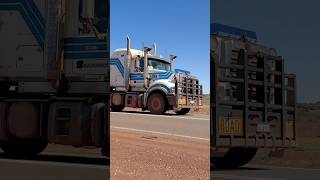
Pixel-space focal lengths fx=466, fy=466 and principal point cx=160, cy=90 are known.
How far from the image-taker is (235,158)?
14.6ft

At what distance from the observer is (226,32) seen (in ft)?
13.8

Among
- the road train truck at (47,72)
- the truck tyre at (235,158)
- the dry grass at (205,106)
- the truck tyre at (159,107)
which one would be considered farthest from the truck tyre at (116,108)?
the road train truck at (47,72)

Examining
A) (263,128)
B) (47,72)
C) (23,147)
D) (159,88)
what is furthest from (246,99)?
(23,147)

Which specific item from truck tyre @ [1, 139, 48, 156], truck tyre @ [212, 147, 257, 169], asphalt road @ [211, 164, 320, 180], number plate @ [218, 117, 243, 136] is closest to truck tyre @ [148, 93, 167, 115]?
number plate @ [218, 117, 243, 136]

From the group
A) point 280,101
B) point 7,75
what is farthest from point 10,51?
point 280,101

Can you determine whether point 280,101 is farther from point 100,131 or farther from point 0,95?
point 0,95

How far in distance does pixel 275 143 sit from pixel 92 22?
9.31ft

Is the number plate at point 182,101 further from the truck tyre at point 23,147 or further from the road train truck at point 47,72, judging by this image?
the truck tyre at point 23,147

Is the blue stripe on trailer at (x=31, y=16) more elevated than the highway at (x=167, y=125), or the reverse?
the blue stripe on trailer at (x=31, y=16)

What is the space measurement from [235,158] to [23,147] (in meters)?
3.53

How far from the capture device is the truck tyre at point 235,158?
4207 millimetres

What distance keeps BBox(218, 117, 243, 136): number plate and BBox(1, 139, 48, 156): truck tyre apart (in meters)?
3.09

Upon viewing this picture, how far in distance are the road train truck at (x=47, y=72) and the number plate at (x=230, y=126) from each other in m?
2.06

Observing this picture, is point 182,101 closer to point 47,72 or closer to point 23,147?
point 47,72
